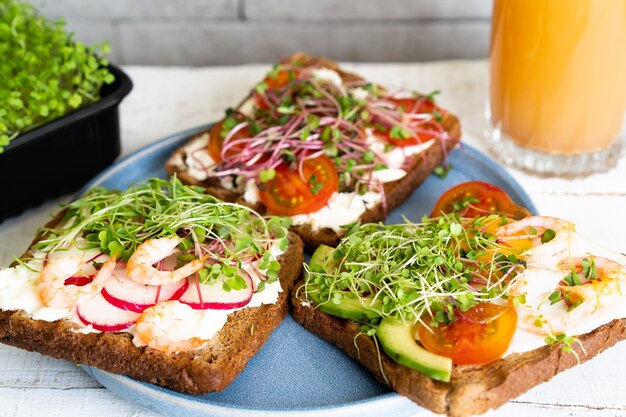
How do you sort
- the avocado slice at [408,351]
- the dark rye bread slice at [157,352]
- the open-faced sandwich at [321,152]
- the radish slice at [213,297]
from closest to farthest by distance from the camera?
1. the avocado slice at [408,351]
2. the dark rye bread slice at [157,352]
3. the radish slice at [213,297]
4. the open-faced sandwich at [321,152]

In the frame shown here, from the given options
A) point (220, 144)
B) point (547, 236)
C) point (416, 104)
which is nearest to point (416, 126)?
point (416, 104)

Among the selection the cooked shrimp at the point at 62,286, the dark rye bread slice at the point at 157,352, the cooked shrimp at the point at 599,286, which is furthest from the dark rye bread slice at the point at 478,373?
the cooked shrimp at the point at 62,286

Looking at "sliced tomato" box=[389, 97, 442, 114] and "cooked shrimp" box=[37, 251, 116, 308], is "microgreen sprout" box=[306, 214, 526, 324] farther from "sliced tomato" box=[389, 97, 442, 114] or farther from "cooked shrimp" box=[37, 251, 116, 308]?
"sliced tomato" box=[389, 97, 442, 114]

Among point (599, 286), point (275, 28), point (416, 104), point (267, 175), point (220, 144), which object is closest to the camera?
point (599, 286)

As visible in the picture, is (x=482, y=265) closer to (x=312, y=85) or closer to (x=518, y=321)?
(x=518, y=321)

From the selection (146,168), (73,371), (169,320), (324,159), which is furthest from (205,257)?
(146,168)

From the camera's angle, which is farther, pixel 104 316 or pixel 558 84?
pixel 558 84

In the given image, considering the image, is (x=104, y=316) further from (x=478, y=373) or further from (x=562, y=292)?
(x=562, y=292)

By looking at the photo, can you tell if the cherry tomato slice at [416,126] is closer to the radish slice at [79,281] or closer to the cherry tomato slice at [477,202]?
the cherry tomato slice at [477,202]
